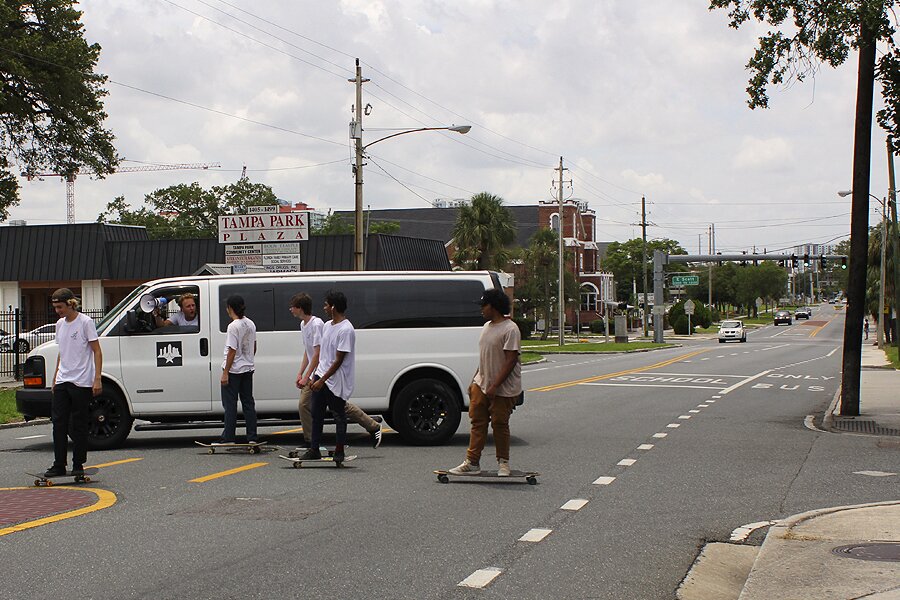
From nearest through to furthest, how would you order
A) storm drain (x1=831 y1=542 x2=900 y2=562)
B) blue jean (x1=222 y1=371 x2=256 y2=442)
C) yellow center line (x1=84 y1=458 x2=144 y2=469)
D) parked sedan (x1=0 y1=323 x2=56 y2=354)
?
storm drain (x1=831 y1=542 x2=900 y2=562), yellow center line (x1=84 y1=458 x2=144 y2=469), blue jean (x1=222 y1=371 x2=256 y2=442), parked sedan (x1=0 y1=323 x2=56 y2=354)

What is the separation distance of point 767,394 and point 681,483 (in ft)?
49.6

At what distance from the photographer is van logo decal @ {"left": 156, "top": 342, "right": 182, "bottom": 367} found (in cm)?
1349

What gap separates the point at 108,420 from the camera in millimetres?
13375

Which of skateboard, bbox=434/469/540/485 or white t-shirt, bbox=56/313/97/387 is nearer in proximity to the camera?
skateboard, bbox=434/469/540/485

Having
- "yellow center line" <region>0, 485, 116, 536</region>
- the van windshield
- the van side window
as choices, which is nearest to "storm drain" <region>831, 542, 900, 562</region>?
"yellow center line" <region>0, 485, 116, 536</region>

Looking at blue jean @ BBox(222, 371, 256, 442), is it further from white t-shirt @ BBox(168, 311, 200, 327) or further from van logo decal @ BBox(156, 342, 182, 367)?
white t-shirt @ BBox(168, 311, 200, 327)

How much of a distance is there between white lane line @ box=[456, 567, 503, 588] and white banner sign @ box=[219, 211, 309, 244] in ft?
68.6

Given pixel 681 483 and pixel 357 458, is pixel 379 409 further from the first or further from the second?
pixel 681 483

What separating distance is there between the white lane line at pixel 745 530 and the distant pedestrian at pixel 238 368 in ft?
20.7

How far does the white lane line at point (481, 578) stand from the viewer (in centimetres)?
653

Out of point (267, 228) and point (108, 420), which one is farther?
point (267, 228)

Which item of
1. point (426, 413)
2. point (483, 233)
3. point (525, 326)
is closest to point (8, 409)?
point (426, 413)

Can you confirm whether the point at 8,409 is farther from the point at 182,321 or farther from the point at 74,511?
the point at 74,511

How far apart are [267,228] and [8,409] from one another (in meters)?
9.92
